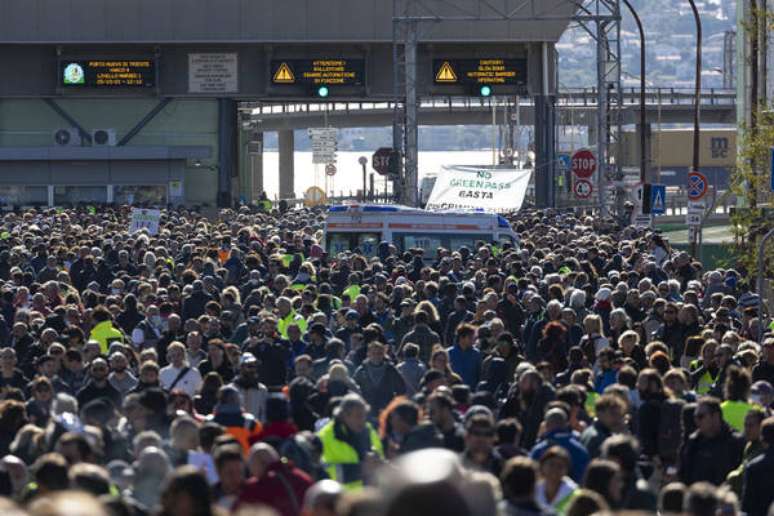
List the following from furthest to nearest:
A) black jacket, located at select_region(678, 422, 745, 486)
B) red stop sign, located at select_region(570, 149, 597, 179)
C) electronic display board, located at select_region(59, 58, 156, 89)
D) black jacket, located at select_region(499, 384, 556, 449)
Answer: electronic display board, located at select_region(59, 58, 156, 89), red stop sign, located at select_region(570, 149, 597, 179), black jacket, located at select_region(499, 384, 556, 449), black jacket, located at select_region(678, 422, 745, 486)

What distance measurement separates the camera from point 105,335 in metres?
19.1

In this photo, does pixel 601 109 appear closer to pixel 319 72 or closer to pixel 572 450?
pixel 319 72

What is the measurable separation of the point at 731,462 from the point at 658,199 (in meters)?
25.8

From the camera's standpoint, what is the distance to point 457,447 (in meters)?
12.1

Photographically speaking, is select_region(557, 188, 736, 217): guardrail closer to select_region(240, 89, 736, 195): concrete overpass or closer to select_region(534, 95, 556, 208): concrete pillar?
select_region(240, 89, 736, 195): concrete overpass

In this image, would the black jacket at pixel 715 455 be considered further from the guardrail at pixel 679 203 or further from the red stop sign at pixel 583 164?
the guardrail at pixel 679 203

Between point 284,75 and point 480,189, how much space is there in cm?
1757

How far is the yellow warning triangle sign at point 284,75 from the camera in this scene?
58500 mm

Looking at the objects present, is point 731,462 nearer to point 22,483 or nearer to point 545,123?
point 22,483

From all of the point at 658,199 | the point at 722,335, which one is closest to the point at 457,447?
the point at 722,335

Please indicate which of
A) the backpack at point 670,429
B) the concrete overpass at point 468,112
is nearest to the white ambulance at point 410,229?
the backpack at point 670,429

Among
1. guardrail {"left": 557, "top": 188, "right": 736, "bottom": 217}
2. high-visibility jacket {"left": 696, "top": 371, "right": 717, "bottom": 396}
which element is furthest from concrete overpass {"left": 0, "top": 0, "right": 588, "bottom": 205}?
high-visibility jacket {"left": 696, "top": 371, "right": 717, "bottom": 396}

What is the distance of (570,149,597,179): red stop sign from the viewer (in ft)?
132

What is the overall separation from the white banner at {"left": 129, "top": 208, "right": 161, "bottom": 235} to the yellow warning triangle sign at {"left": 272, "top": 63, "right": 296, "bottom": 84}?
22.4m
